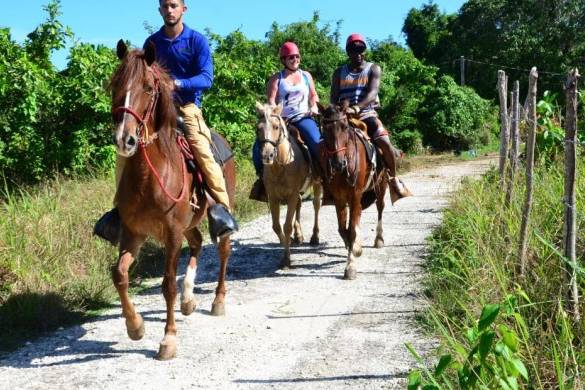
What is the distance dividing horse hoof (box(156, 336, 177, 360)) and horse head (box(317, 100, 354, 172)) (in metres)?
3.28

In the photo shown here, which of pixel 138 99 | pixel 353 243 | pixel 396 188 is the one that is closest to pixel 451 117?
pixel 396 188

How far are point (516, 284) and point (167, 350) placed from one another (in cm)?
279

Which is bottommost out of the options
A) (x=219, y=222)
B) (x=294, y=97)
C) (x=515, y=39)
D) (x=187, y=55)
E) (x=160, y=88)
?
(x=219, y=222)

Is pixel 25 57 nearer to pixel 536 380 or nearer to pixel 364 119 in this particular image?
pixel 364 119

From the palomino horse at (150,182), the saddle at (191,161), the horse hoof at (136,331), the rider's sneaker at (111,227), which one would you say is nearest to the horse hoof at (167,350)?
the palomino horse at (150,182)

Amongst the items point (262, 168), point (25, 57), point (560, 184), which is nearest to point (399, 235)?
point (262, 168)

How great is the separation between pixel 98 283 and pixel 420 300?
138 inches

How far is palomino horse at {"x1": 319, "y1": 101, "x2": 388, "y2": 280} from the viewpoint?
7.61m

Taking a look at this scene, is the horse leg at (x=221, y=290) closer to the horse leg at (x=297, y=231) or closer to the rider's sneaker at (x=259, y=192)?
the rider's sneaker at (x=259, y=192)

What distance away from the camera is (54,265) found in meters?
6.84

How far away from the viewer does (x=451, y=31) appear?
4041 cm

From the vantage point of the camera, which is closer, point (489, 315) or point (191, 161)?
point (489, 315)

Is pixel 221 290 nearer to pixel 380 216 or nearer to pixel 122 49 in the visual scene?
pixel 122 49

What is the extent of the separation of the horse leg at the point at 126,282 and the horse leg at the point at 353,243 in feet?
9.87
